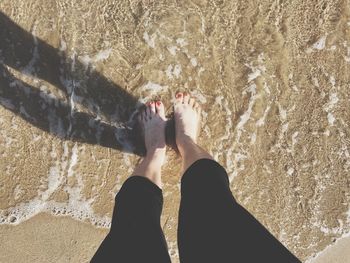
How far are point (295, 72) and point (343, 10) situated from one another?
0.53 metres

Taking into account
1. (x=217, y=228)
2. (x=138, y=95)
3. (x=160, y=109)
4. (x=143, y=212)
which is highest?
(x=138, y=95)

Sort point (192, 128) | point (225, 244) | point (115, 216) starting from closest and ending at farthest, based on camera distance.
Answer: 1. point (225, 244)
2. point (115, 216)
3. point (192, 128)

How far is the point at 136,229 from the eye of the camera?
2.46 metres

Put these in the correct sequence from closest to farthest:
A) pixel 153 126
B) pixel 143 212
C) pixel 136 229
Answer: pixel 136 229, pixel 143 212, pixel 153 126

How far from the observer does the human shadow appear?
3.17 metres

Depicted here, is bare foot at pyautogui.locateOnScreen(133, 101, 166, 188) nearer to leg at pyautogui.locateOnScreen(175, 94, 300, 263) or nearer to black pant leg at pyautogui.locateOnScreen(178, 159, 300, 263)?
leg at pyautogui.locateOnScreen(175, 94, 300, 263)

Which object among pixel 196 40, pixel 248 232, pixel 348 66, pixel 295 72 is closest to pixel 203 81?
pixel 196 40

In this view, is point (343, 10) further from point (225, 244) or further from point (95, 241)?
point (95, 241)

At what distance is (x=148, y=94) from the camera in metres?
3.27

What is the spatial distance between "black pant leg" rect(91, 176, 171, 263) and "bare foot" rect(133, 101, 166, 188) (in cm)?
29

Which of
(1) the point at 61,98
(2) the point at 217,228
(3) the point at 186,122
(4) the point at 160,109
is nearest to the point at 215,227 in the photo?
(2) the point at 217,228

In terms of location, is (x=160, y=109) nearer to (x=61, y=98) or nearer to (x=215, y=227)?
(x=61, y=98)

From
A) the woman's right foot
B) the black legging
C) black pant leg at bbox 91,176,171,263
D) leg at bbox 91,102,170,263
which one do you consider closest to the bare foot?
leg at bbox 91,102,170,263

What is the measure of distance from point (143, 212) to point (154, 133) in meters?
0.76
